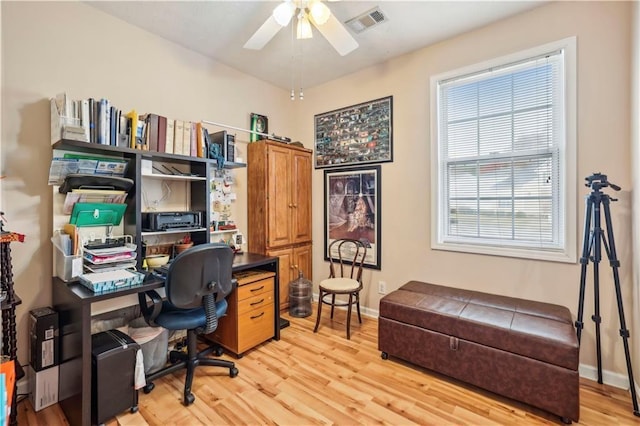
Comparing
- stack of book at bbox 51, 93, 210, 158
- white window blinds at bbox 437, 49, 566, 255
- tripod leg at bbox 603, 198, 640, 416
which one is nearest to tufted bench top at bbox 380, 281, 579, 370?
tripod leg at bbox 603, 198, 640, 416

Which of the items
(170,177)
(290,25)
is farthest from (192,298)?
(290,25)

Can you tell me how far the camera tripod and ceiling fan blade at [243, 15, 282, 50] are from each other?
2.32 meters

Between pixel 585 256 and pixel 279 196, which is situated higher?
pixel 279 196

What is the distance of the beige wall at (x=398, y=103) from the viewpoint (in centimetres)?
194

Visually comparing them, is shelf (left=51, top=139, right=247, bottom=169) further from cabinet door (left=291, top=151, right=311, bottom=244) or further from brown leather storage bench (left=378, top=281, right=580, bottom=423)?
brown leather storage bench (left=378, top=281, right=580, bottom=423)

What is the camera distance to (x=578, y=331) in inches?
78.8

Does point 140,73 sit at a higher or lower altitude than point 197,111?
higher

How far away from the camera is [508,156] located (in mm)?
2463

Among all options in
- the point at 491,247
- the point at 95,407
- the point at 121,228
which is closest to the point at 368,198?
the point at 491,247

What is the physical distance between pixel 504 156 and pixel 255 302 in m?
2.46

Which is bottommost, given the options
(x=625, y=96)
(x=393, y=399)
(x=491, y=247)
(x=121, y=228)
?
(x=393, y=399)

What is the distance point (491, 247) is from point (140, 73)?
3.33m

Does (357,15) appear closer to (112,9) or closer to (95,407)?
(112,9)

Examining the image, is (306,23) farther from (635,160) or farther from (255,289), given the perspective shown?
(635,160)
